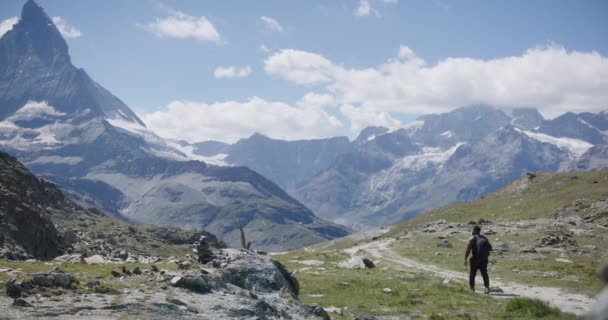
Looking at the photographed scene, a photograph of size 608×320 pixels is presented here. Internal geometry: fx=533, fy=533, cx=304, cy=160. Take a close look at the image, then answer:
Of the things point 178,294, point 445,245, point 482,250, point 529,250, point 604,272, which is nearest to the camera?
point 604,272

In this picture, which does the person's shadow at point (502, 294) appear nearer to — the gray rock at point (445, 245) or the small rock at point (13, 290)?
the small rock at point (13, 290)

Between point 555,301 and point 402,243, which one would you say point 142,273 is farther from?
point 402,243

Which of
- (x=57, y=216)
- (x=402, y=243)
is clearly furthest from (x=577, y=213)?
(x=57, y=216)

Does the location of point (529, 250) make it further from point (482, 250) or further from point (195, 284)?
point (195, 284)

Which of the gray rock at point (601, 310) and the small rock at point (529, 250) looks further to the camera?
the small rock at point (529, 250)

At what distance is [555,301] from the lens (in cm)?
2841

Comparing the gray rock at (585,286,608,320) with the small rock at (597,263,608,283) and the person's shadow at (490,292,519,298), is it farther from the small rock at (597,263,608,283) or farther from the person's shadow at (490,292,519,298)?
the person's shadow at (490,292,519,298)

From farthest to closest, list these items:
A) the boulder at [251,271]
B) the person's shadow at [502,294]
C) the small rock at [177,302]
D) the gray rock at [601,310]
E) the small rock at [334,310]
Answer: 1. the person's shadow at [502,294]
2. the small rock at [334,310]
3. the boulder at [251,271]
4. the small rock at [177,302]
5. the gray rock at [601,310]

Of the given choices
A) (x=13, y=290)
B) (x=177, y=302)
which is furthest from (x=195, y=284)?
(x=13, y=290)

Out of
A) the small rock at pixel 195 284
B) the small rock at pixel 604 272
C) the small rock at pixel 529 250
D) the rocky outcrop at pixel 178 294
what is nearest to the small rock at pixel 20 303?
the rocky outcrop at pixel 178 294

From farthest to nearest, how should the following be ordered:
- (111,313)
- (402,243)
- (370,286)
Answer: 1. (402,243)
2. (370,286)
3. (111,313)

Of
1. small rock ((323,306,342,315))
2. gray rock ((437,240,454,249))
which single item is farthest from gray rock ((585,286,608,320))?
gray rock ((437,240,454,249))

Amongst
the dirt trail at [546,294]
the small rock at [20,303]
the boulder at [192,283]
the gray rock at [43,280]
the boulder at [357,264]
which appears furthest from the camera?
the boulder at [357,264]

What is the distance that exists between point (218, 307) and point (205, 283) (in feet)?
6.15
